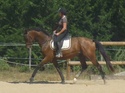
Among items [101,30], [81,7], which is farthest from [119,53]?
[81,7]

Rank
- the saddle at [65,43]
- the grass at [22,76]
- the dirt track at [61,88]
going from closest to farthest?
the dirt track at [61,88] → the saddle at [65,43] → the grass at [22,76]

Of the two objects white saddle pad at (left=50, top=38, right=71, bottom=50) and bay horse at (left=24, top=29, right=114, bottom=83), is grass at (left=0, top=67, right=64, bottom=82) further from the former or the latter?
white saddle pad at (left=50, top=38, right=71, bottom=50)

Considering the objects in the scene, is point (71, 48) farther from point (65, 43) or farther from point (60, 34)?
point (60, 34)

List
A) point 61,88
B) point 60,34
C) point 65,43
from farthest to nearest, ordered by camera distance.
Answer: point 65,43, point 60,34, point 61,88

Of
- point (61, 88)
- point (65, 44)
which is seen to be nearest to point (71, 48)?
point (65, 44)

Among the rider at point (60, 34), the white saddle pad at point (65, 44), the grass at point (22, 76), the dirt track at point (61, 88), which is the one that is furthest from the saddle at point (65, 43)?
the grass at point (22, 76)

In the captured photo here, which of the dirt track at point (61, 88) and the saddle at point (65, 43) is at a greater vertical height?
the saddle at point (65, 43)

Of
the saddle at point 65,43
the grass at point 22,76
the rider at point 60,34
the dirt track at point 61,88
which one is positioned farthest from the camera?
the grass at point 22,76

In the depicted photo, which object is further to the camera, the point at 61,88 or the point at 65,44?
the point at 65,44

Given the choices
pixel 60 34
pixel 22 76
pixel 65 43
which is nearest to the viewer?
pixel 60 34

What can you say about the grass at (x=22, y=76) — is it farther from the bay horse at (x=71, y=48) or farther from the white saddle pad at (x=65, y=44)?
the white saddle pad at (x=65, y=44)

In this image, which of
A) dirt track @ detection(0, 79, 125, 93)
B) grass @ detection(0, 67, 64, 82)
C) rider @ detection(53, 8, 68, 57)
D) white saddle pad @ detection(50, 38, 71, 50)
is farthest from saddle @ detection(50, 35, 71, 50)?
grass @ detection(0, 67, 64, 82)

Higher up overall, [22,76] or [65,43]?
[65,43]

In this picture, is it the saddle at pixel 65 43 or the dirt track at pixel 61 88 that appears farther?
the saddle at pixel 65 43
